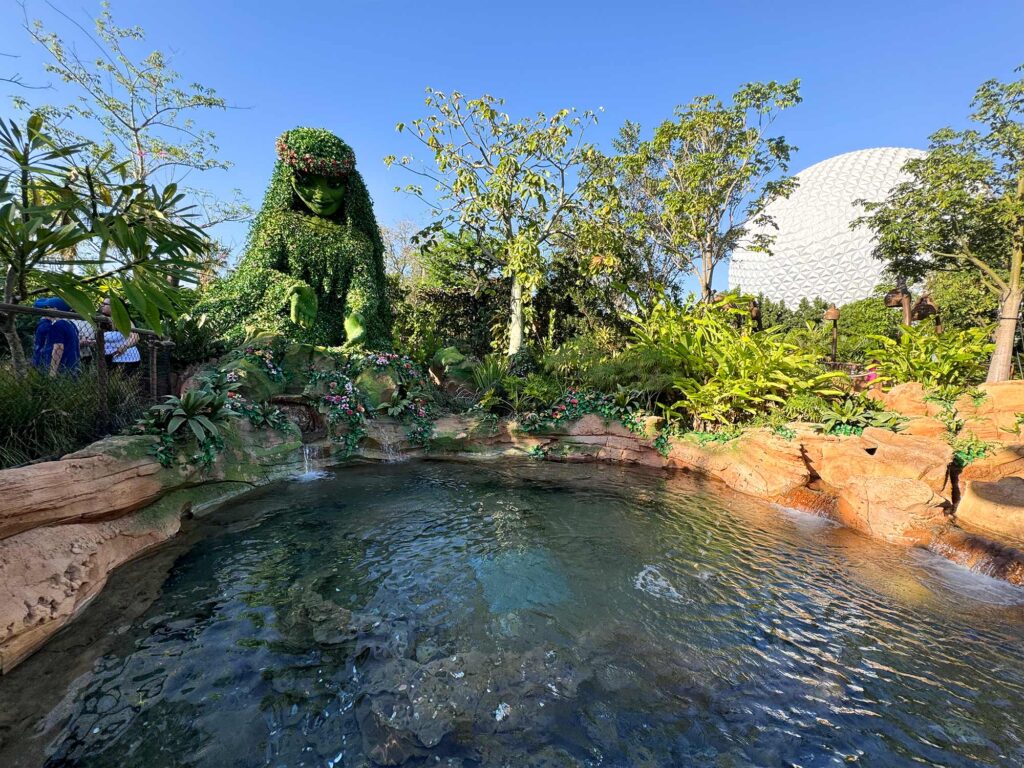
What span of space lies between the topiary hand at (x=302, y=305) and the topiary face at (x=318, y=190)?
1529 millimetres

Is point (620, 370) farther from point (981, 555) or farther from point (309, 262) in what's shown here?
point (309, 262)

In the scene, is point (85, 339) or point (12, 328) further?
point (85, 339)

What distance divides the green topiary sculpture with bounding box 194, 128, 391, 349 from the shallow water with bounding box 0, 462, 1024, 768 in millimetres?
3920

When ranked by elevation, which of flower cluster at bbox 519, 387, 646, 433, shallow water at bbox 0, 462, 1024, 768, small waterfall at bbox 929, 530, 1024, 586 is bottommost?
shallow water at bbox 0, 462, 1024, 768

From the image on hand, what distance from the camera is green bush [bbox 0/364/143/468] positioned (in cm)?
311

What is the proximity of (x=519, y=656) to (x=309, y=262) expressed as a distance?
Result: 6.91 meters

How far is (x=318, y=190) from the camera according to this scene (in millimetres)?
7246

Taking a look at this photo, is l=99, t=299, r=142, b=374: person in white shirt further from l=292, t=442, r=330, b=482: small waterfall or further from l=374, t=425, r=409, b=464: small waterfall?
l=374, t=425, r=409, b=464: small waterfall

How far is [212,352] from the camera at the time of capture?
6398 mm

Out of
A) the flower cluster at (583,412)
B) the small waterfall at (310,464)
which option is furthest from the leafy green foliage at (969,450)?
the small waterfall at (310,464)

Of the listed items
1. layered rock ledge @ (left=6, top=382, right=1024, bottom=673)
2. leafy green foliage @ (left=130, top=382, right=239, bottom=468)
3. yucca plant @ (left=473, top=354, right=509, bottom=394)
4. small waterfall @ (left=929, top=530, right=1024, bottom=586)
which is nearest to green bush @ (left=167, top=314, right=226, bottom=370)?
layered rock ledge @ (left=6, top=382, right=1024, bottom=673)

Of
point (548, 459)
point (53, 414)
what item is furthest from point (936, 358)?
point (53, 414)

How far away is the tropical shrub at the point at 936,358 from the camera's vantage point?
6703 mm

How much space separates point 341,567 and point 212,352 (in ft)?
15.6
